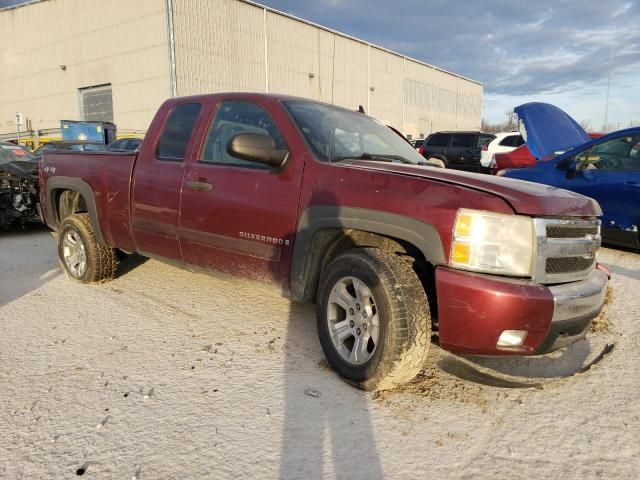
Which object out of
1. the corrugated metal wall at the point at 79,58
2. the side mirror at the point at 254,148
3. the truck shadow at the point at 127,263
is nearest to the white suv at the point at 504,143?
the truck shadow at the point at 127,263

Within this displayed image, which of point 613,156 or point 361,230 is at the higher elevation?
point 613,156

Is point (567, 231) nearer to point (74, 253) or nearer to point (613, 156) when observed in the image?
point (613, 156)

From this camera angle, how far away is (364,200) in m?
2.82

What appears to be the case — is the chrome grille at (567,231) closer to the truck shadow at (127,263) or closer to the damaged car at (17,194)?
the truck shadow at (127,263)

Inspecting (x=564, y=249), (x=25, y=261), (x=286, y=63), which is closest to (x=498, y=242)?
(x=564, y=249)

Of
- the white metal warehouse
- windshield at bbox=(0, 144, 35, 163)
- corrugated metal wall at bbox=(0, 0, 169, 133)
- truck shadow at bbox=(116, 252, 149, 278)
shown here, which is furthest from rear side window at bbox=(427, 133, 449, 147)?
corrugated metal wall at bbox=(0, 0, 169, 133)

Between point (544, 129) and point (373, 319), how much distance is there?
573 centimetres

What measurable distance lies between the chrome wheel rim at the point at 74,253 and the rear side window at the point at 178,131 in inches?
59.3

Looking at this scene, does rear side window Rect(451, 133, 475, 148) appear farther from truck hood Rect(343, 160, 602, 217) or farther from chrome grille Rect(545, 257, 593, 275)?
chrome grille Rect(545, 257, 593, 275)

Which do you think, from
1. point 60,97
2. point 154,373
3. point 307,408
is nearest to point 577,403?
point 307,408

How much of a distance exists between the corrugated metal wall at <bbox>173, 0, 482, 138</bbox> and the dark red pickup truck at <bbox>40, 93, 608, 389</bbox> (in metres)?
15.5

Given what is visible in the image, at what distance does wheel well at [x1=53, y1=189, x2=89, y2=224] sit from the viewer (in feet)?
17.0

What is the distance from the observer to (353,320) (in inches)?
116

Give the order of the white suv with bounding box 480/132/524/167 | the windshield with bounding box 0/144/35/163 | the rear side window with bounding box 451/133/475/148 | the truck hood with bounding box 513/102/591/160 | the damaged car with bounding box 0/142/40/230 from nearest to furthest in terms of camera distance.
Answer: the truck hood with bounding box 513/102/591/160 < the damaged car with bounding box 0/142/40/230 < the windshield with bounding box 0/144/35/163 < the white suv with bounding box 480/132/524/167 < the rear side window with bounding box 451/133/475/148
